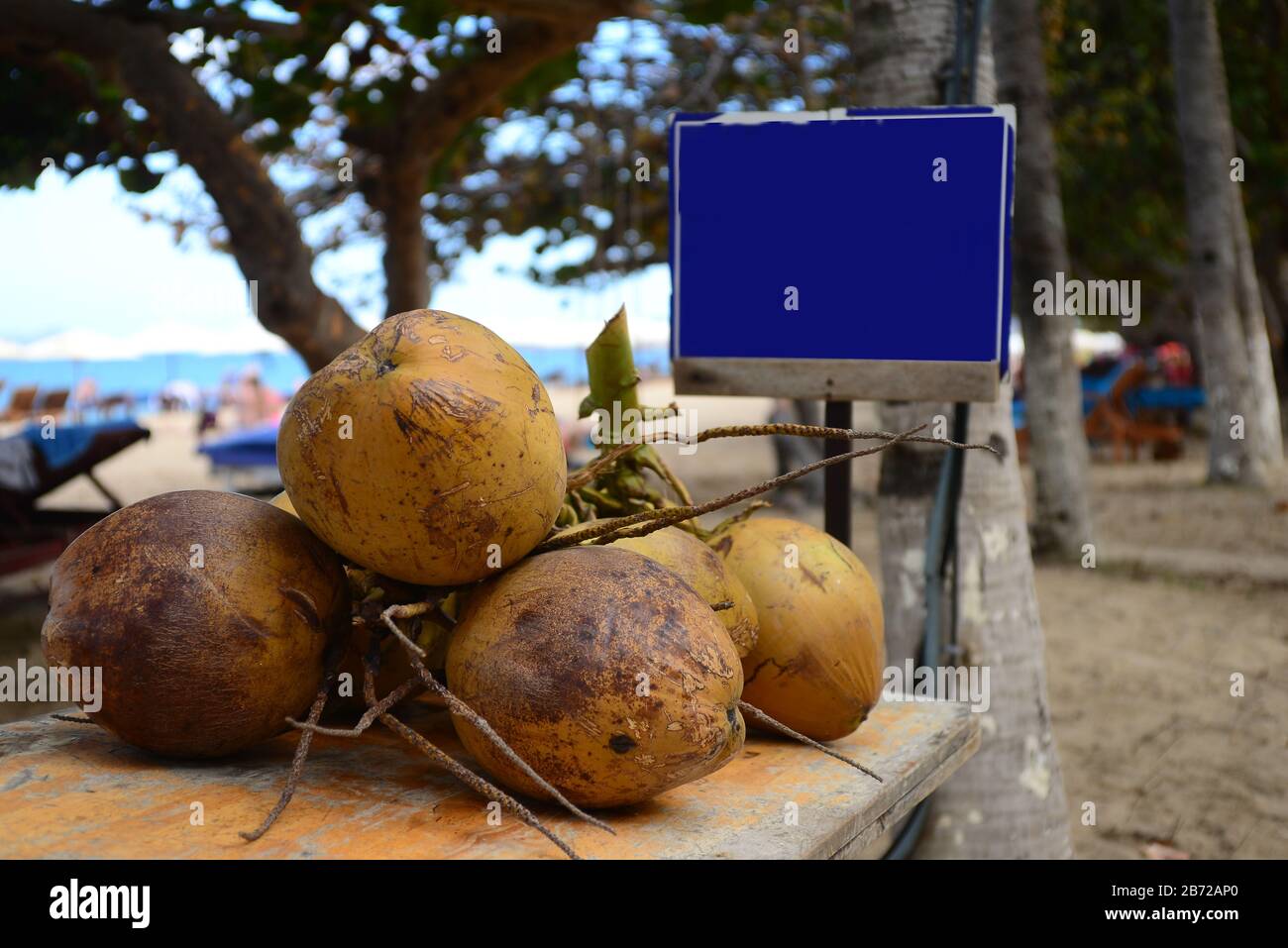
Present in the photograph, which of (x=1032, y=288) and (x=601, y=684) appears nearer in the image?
(x=601, y=684)

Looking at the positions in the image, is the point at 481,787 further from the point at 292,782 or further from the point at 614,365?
the point at 614,365

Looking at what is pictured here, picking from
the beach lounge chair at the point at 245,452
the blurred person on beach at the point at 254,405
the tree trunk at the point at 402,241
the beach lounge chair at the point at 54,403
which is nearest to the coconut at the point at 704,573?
the tree trunk at the point at 402,241

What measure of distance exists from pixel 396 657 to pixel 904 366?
1.08 metres

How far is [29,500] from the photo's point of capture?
6.55 meters

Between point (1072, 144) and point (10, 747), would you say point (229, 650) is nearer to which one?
point (10, 747)

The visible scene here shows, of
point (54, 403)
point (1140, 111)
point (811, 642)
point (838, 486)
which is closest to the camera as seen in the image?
point (811, 642)

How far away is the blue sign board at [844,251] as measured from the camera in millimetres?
2104

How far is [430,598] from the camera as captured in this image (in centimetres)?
153

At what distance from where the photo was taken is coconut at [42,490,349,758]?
1.46 meters

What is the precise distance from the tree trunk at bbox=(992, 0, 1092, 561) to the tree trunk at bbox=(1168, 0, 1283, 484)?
2.69m

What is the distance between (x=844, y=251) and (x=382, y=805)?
4.28 feet

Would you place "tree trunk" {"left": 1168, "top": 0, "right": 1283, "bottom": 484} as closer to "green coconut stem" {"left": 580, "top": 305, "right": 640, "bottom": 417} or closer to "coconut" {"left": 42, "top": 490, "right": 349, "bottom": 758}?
"green coconut stem" {"left": 580, "top": 305, "right": 640, "bottom": 417}

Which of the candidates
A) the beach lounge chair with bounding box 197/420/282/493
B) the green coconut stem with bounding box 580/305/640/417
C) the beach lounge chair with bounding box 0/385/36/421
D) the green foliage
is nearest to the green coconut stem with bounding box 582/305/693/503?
the green coconut stem with bounding box 580/305/640/417

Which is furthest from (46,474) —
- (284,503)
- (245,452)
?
(284,503)
